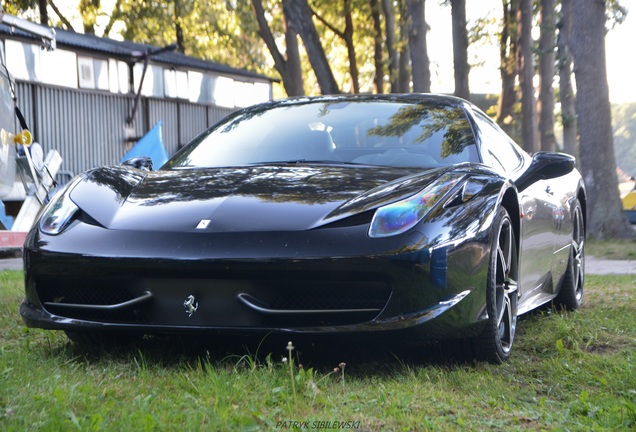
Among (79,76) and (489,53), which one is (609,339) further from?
(489,53)

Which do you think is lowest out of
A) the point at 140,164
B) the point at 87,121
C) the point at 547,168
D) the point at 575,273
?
the point at 575,273

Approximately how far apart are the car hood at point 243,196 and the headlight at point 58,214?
0.13ft

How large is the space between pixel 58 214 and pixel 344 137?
1.47m

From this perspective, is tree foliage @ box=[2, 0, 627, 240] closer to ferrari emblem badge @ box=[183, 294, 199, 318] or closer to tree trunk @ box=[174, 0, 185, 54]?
tree trunk @ box=[174, 0, 185, 54]

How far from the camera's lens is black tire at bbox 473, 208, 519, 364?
13.2 ft

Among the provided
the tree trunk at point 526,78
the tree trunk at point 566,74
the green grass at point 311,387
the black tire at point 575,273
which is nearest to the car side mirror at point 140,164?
the green grass at point 311,387

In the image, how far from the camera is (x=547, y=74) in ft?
83.5

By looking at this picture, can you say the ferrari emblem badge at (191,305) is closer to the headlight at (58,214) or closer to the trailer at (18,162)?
the headlight at (58,214)

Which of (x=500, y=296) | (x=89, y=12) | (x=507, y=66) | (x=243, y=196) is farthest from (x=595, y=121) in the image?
(x=89, y=12)

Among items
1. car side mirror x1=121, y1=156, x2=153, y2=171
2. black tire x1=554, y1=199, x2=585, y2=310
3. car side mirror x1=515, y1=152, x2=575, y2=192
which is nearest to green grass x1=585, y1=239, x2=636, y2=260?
black tire x1=554, y1=199, x2=585, y2=310

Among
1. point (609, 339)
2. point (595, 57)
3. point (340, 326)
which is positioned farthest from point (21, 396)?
point (595, 57)

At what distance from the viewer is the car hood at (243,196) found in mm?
3783

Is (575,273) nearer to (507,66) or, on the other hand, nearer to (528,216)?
(528,216)

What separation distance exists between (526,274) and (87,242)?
2.15 m
